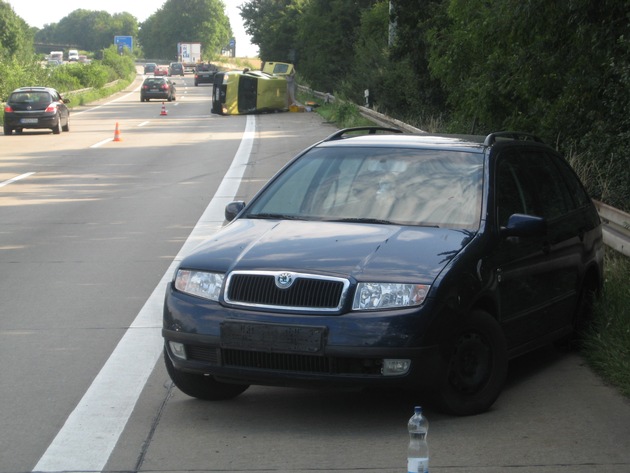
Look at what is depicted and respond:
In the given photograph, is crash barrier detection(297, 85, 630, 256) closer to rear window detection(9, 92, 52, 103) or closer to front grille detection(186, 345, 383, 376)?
front grille detection(186, 345, 383, 376)

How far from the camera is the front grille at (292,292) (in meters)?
6.00

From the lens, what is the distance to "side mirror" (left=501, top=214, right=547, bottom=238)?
6.77m

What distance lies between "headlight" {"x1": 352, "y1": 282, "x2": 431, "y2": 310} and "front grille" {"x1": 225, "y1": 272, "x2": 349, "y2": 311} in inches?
3.6

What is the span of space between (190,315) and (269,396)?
86cm

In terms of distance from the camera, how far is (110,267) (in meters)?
11.6

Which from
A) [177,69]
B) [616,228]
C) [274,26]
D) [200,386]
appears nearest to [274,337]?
[200,386]

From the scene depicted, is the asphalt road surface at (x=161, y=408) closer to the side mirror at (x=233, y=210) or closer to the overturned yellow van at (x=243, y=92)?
the side mirror at (x=233, y=210)

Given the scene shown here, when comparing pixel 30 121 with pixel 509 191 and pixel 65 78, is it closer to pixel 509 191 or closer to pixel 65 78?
pixel 509 191

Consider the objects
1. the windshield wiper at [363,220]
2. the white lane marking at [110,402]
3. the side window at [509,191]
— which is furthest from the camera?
the side window at [509,191]

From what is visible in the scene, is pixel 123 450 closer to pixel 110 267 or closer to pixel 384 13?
pixel 110 267

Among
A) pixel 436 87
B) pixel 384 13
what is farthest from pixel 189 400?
pixel 384 13

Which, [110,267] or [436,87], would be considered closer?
[110,267]

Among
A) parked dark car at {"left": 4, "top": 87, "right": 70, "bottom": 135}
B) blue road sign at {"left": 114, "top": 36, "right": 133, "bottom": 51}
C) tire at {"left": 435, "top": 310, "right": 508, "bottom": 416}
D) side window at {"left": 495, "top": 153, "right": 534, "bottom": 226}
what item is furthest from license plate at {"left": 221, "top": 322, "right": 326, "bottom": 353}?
blue road sign at {"left": 114, "top": 36, "right": 133, "bottom": 51}

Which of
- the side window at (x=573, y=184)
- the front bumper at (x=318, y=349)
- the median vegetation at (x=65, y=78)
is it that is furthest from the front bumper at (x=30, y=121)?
the front bumper at (x=318, y=349)
